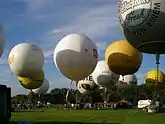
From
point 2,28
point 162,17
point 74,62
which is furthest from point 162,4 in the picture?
point 2,28

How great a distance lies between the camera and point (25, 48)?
101 feet

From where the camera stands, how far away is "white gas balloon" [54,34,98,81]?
2356cm

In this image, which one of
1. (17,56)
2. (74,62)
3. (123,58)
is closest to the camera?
(74,62)

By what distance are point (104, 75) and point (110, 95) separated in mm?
25666

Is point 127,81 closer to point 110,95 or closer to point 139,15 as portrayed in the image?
point 110,95

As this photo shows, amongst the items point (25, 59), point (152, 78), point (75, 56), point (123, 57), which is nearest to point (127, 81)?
point (152, 78)

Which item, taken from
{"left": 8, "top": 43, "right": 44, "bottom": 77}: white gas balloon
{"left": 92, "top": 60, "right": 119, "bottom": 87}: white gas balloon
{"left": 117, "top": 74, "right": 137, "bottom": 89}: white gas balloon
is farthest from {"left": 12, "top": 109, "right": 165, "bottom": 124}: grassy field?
{"left": 117, "top": 74, "right": 137, "bottom": 89}: white gas balloon

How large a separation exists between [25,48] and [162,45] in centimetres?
1740

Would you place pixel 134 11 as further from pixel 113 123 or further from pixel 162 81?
pixel 162 81

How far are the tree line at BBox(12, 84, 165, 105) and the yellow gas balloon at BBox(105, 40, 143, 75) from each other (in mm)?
2585

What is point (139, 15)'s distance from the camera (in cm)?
1490

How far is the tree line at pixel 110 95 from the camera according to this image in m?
40.8

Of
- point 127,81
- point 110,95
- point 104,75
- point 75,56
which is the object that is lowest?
point 110,95

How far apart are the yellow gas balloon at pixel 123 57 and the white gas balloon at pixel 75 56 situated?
8.08 feet
